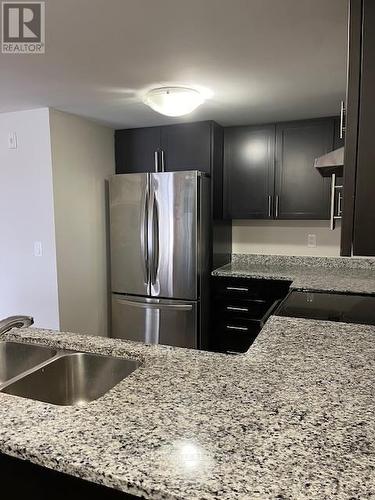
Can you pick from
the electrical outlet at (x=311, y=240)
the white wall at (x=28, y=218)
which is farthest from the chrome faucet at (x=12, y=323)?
the electrical outlet at (x=311, y=240)

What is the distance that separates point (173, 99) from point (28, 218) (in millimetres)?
1547

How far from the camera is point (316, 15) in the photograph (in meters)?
1.45

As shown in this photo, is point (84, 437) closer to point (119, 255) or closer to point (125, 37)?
point (125, 37)

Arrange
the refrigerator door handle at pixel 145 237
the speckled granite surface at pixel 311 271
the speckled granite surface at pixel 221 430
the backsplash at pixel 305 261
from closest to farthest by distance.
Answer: the speckled granite surface at pixel 221 430 < the speckled granite surface at pixel 311 271 < the refrigerator door handle at pixel 145 237 < the backsplash at pixel 305 261

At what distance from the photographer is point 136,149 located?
11.5 feet

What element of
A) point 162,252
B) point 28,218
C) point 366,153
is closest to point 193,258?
point 162,252

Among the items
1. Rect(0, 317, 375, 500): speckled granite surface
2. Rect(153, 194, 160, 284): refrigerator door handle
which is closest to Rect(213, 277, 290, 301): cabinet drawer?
Rect(153, 194, 160, 284): refrigerator door handle

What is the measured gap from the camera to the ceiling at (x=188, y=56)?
4.66ft

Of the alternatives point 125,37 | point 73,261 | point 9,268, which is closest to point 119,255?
point 73,261

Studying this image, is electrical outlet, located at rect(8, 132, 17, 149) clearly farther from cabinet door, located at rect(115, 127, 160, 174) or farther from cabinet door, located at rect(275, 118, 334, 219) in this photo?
cabinet door, located at rect(275, 118, 334, 219)

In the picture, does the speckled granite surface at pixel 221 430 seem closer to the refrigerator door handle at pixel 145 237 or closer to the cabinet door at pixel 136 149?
the refrigerator door handle at pixel 145 237

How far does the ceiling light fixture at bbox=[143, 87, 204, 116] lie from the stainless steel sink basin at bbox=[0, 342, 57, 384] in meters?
1.61

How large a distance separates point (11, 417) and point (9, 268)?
2.53 m

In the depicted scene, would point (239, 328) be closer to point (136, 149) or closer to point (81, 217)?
point (81, 217)
